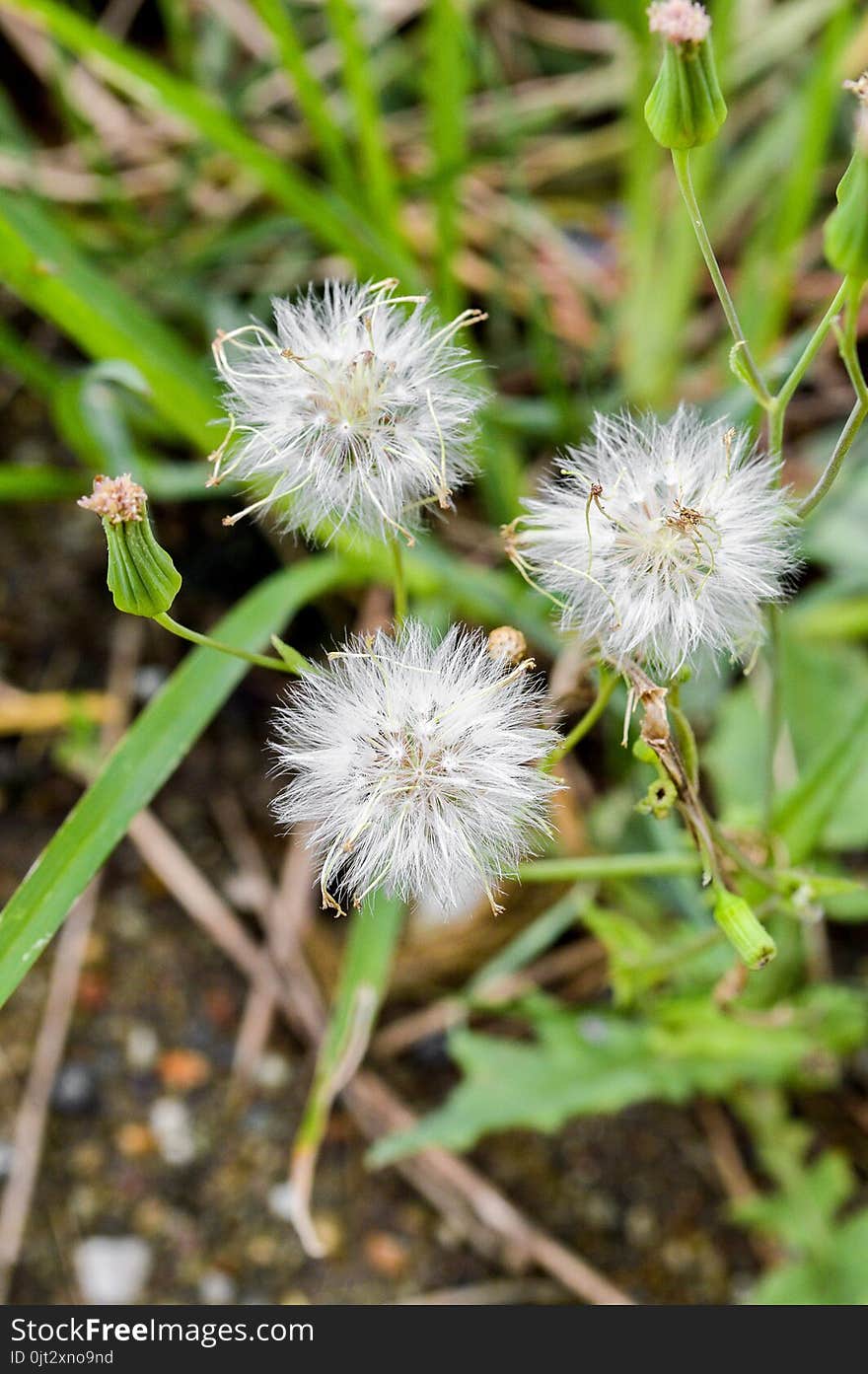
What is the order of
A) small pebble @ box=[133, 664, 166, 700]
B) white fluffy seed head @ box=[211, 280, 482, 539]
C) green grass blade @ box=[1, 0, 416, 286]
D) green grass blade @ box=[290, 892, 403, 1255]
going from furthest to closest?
small pebble @ box=[133, 664, 166, 700]
green grass blade @ box=[1, 0, 416, 286]
green grass blade @ box=[290, 892, 403, 1255]
white fluffy seed head @ box=[211, 280, 482, 539]

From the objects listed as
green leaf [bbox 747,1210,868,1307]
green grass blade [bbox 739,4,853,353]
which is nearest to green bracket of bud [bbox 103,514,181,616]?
green leaf [bbox 747,1210,868,1307]

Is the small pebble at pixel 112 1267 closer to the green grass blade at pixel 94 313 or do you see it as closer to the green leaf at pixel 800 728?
the green leaf at pixel 800 728

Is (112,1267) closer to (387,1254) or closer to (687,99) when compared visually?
(387,1254)

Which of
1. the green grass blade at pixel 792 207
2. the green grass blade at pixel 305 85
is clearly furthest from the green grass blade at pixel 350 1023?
the green grass blade at pixel 792 207

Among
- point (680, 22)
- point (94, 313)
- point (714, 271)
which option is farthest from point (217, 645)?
point (94, 313)

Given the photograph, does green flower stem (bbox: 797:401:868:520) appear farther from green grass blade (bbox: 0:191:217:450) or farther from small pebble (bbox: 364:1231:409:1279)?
small pebble (bbox: 364:1231:409:1279)

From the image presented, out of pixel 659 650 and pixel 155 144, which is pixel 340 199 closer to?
pixel 155 144
